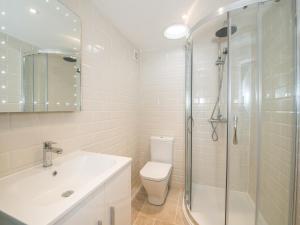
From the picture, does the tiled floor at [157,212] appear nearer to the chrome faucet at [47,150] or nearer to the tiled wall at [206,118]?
the tiled wall at [206,118]

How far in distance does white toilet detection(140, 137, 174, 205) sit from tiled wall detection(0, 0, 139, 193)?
0.35 meters

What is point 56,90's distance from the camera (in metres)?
1.07

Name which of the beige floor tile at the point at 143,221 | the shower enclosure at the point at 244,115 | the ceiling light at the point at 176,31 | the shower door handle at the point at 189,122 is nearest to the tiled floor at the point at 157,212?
the beige floor tile at the point at 143,221

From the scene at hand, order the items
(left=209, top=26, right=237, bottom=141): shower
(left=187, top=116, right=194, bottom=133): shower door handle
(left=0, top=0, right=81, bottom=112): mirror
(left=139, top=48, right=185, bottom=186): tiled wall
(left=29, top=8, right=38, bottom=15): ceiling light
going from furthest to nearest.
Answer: (left=139, top=48, right=185, bottom=186): tiled wall, (left=187, top=116, right=194, bottom=133): shower door handle, (left=209, top=26, right=237, bottom=141): shower, (left=29, top=8, right=38, bottom=15): ceiling light, (left=0, top=0, right=81, bottom=112): mirror

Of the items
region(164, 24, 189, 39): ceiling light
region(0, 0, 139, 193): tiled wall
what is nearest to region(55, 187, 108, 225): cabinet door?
region(0, 0, 139, 193): tiled wall

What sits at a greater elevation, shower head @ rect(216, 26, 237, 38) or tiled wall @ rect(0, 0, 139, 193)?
shower head @ rect(216, 26, 237, 38)

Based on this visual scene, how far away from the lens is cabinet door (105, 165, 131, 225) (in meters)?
0.87

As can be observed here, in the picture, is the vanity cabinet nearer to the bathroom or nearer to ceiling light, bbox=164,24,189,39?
the bathroom

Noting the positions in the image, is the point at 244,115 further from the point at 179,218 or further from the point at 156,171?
the point at 179,218

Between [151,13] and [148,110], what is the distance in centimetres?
136

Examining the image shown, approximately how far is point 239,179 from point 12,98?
230cm

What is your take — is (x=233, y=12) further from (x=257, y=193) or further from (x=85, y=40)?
(x=257, y=193)

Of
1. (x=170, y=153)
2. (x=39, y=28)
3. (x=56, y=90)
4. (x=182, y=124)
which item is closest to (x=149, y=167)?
(x=170, y=153)

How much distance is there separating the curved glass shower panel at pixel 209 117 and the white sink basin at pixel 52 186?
1437mm
